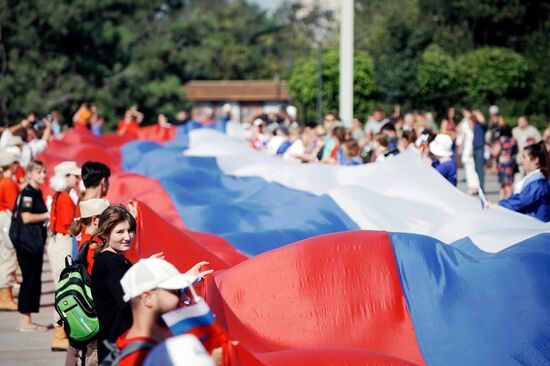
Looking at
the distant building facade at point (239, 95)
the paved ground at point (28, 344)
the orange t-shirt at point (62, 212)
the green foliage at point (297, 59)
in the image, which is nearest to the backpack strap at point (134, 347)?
the paved ground at point (28, 344)

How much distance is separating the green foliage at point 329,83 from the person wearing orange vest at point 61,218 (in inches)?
938

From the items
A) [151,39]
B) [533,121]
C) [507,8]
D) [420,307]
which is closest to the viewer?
[420,307]

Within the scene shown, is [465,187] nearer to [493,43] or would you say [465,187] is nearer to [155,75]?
[493,43]

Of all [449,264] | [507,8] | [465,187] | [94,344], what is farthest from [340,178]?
[507,8]

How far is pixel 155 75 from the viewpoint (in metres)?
49.2

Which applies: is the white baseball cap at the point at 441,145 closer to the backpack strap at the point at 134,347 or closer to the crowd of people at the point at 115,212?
the crowd of people at the point at 115,212

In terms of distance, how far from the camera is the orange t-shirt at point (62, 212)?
9227 millimetres

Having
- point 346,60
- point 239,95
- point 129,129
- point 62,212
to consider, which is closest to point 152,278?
point 62,212

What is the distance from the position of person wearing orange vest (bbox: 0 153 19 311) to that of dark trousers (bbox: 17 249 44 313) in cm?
60

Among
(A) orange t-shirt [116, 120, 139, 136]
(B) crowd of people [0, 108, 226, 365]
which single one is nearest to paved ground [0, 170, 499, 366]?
(B) crowd of people [0, 108, 226, 365]

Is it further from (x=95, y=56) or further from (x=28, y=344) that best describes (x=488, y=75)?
(x=28, y=344)

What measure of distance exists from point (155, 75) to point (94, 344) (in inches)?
1702

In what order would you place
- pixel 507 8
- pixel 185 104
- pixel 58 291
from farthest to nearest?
pixel 185 104, pixel 507 8, pixel 58 291

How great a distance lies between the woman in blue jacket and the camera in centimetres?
1020
